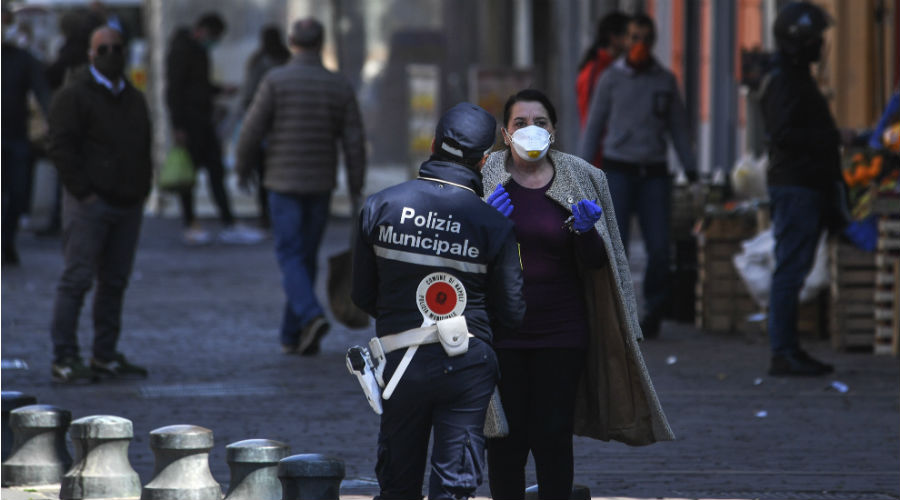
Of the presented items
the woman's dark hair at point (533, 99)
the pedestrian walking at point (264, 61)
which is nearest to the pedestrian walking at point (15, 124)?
the pedestrian walking at point (264, 61)

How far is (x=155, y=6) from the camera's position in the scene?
2188 centimetres

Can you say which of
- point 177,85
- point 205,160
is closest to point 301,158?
point 177,85

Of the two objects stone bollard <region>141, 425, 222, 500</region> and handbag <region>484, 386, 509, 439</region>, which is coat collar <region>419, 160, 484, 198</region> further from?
stone bollard <region>141, 425, 222, 500</region>

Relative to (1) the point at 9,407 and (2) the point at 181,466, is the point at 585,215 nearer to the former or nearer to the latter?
(2) the point at 181,466

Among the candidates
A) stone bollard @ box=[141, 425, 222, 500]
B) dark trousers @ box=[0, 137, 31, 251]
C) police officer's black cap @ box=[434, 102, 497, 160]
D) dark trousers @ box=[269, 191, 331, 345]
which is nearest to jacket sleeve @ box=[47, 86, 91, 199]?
dark trousers @ box=[269, 191, 331, 345]

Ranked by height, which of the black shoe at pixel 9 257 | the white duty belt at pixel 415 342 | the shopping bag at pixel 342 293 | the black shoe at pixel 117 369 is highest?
the white duty belt at pixel 415 342

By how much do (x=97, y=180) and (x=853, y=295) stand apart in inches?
168

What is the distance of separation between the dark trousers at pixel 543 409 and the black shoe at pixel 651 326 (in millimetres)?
5266

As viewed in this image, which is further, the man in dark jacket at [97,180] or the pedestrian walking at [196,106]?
the pedestrian walking at [196,106]

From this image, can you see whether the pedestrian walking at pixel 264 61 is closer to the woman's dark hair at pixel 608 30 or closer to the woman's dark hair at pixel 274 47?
the woman's dark hair at pixel 274 47

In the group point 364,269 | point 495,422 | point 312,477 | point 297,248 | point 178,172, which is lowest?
point 178,172

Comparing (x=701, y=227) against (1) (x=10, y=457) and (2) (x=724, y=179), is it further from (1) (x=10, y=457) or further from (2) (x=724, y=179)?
(1) (x=10, y=457)

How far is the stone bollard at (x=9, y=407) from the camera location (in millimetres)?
6957

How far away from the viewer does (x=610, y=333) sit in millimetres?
5738
